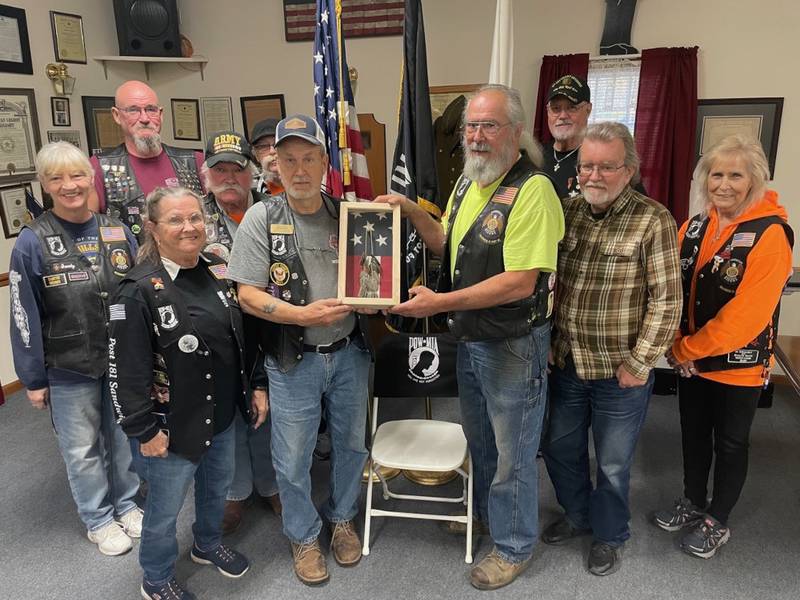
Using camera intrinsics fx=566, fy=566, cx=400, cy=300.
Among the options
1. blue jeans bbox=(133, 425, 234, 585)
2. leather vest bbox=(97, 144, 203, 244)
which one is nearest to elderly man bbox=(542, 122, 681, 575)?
blue jeans bbox=(133, 425, 234, 585)

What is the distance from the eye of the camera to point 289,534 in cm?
226

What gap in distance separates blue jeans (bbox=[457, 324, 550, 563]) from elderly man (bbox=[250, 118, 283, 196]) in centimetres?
130

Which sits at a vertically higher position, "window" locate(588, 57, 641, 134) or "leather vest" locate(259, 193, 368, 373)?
"window" locate(588, 57, 641, 134)

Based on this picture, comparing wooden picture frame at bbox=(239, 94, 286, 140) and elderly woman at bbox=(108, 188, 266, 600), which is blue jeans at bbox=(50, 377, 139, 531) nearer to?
elderly woman at bbox=(108, 188, 266, 600)

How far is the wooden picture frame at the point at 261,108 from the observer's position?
179 inches

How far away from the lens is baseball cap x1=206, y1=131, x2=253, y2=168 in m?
2.29

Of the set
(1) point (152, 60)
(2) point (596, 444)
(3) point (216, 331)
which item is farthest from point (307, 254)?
(1) point (152, 60)

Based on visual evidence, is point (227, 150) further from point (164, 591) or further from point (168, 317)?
point (164, 591)

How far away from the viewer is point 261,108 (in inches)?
181

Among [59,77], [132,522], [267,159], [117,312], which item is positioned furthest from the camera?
[59,77]

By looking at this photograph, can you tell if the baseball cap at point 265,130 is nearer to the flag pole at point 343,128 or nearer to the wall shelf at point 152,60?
the flag pole at point 343,128

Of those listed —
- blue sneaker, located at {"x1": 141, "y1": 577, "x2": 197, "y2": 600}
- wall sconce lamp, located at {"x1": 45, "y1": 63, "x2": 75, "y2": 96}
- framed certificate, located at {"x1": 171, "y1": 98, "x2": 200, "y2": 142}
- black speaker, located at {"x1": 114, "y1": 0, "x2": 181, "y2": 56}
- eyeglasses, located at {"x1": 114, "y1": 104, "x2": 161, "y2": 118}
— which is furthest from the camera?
framed certificate, located at {"x1": 171, "y1": 98, "x2": 200, "y2": 142}

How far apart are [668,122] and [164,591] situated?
3.80 meters

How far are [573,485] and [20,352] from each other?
227 cm
